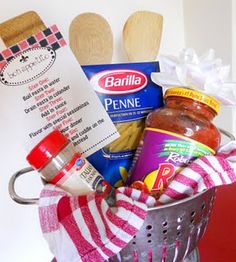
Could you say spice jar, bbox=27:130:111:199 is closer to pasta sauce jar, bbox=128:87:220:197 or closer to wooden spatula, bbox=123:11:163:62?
pasta sauce jar, bbox=128:87:220:197

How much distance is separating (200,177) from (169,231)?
0.05 metres

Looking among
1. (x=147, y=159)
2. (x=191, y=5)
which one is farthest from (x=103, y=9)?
(x=147, y=159)

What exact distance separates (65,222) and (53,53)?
0.18 meters

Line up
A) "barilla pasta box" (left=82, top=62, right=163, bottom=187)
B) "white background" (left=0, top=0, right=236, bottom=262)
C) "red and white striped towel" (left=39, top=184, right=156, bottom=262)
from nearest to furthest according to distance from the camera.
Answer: "red and white striped towel" (left=39, top=184, right=156, bottom=262)
"barilla pasta box" (left=82, top=62, right=163, bottom=187)
"white background" (left=0, top=0, right=236, bottom=262)

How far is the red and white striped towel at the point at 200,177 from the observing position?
0.28m

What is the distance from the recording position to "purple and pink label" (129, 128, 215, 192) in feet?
1.01

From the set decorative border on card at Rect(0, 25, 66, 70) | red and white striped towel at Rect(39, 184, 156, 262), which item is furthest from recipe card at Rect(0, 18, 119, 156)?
red and white striped towel at Rect(39, 184, 156, 262)

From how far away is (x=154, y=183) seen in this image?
0.31 meters

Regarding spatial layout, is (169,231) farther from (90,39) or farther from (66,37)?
(66,37)

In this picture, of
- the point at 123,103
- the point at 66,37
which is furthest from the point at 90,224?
the point at 66,37

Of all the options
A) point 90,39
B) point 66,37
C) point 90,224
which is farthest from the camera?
point 66,37

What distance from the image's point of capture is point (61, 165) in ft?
0.98

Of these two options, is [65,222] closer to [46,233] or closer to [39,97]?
[46,233]

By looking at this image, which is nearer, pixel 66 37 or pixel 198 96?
pixel 198 96
